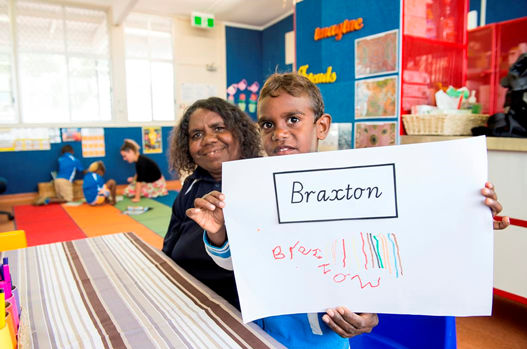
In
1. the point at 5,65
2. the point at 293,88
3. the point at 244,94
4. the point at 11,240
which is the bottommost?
the point at 11,240

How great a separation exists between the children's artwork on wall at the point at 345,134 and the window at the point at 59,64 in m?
5.02

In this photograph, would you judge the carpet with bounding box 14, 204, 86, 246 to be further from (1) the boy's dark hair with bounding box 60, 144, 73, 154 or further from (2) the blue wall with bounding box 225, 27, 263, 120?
(2) the blue wall with bounding box 225, 27, 263, 120

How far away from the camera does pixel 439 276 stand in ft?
2.31

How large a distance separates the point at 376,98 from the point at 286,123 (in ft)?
6.61

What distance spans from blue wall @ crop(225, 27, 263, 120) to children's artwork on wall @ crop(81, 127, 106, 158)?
9.21 ft

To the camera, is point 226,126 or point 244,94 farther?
point 244,94

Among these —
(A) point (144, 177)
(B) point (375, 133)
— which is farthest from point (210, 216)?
(A) point (144, 177)

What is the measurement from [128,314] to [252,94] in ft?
24.9

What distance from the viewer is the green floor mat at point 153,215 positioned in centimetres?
414

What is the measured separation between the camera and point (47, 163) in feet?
20.3

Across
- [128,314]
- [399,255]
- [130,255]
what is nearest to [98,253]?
[130,255]

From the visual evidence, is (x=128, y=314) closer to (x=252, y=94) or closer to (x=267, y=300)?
(x=267, y=300)

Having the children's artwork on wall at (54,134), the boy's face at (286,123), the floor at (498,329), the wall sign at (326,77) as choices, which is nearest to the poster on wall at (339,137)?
the wall sign at (326,77)

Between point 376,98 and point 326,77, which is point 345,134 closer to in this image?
point 376,98
